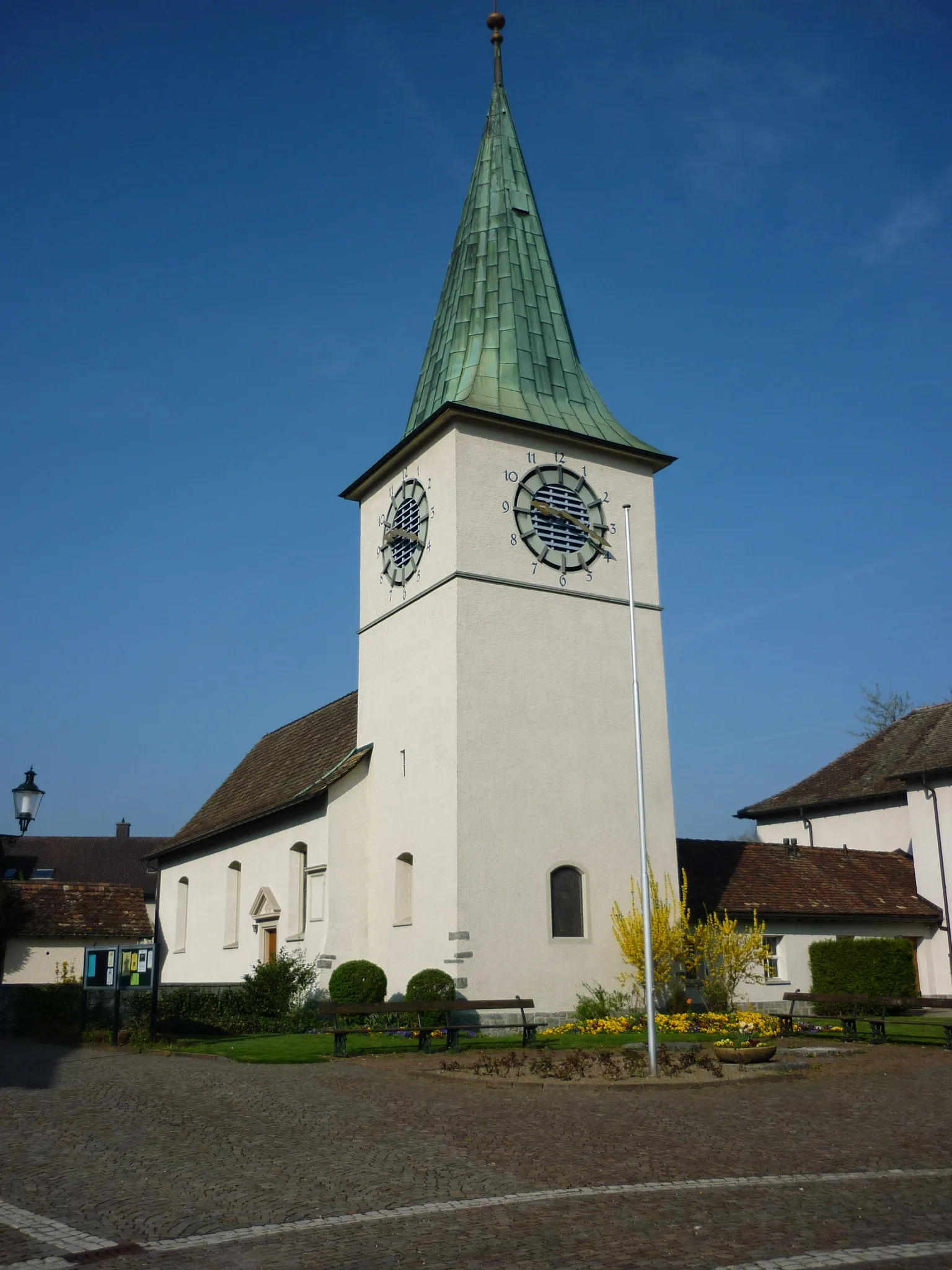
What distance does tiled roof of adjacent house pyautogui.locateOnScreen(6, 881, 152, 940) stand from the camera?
33.4 m

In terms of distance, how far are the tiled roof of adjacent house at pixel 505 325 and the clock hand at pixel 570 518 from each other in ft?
6.06

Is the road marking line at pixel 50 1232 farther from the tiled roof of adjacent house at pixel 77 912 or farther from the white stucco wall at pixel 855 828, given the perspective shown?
the tiled roof of adjacent house at pixel 77 912

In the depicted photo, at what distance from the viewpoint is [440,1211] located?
7.07 meters

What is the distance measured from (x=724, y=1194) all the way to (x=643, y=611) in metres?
18.2

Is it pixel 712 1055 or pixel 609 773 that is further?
pixel 609 773

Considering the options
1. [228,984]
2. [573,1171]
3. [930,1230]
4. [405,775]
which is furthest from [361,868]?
[930,1230]

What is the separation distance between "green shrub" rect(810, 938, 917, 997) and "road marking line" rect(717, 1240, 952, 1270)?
69.5ft

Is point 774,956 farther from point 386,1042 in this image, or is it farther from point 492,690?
point 386,1042

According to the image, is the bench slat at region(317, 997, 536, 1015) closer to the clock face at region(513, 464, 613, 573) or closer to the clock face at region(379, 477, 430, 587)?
the clock face at region(513, 464, 613, 573)

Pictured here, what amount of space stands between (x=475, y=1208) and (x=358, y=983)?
47.5 feet

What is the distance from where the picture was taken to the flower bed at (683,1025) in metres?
19.4

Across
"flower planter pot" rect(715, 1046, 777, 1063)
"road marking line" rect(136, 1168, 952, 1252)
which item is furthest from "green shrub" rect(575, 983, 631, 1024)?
"road marking line" rect(136, 1168, 952, 1252)

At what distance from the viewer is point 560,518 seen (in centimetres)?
2489

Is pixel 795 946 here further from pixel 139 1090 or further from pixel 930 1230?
pixel 930 1230
